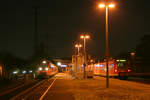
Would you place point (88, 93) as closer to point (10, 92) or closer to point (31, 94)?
point (31, 94)

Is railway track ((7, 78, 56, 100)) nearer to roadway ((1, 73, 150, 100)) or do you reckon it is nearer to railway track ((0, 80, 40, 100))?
roadway ((1, 73, 150, 100))

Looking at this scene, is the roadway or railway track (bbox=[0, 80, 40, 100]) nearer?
the roadway

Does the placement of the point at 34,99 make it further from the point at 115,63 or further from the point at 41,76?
the point at 41,76

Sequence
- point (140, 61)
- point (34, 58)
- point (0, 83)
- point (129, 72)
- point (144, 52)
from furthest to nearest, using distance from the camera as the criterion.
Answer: point (34, 58), point (144, 52), point (140, 61), point (129, 72), point (0, 83)

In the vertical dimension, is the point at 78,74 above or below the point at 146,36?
below

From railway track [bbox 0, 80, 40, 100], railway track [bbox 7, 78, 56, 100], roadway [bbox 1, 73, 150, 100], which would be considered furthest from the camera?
railway track [bbox 0, 80, 40, 100]

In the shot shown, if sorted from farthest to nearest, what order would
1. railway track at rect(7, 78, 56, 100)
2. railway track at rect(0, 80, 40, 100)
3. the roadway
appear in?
railway track at rect(0, 80, 40, 100) → railway track at rect(7, 78, 56, 100) → the roadway

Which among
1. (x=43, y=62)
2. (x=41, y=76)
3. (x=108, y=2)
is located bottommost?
(x=41, y=76)

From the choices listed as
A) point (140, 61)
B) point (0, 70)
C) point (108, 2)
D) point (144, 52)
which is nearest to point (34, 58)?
point (144, 52)

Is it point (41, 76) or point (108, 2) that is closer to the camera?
point (108, 2)

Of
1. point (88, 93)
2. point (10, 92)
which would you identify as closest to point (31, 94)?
point (10, 92)

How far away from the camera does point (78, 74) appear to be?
133ft

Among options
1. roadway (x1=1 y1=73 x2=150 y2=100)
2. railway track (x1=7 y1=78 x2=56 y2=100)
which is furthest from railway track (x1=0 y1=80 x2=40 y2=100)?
roadway (x1=1 y1=73 x2=150 y2=100)

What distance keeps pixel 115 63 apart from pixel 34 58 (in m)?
60.6
